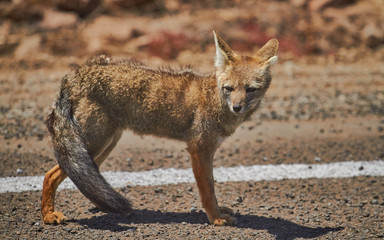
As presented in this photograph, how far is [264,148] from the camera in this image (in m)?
6.84

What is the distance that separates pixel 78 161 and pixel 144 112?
80 centimetres

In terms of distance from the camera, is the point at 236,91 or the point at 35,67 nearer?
the point at 236,91

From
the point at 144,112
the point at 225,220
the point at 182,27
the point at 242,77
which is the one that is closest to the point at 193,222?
the point at 225,220

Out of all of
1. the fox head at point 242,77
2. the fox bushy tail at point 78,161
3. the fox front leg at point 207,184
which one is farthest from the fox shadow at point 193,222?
the fox head at point 242,77

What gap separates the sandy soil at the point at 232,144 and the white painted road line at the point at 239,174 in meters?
0.15

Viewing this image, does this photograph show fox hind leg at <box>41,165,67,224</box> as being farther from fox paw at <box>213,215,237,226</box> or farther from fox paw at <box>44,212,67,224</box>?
fox paw at <box>213,215,237,226</box>

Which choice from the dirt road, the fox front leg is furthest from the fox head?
the dirt road

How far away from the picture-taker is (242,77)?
463 centimetres

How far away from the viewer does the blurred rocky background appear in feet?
38.4

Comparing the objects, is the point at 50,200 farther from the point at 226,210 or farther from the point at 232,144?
the point at 232,144

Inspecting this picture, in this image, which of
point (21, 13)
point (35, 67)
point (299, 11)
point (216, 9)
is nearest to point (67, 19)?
point (21, 13)

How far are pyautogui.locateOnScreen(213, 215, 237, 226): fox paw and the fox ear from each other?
1.42 m

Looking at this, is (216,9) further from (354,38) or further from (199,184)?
(199,184)

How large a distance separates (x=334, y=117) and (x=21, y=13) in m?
8.02
